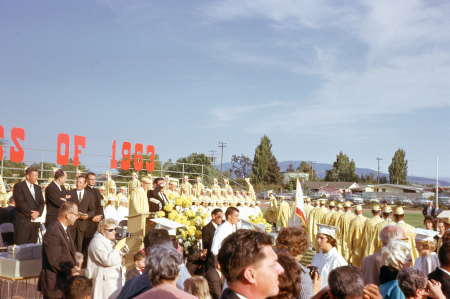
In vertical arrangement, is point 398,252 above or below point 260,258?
below

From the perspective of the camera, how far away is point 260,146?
9144 centimetres

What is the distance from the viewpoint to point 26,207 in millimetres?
8766

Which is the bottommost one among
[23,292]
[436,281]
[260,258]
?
[23,292]

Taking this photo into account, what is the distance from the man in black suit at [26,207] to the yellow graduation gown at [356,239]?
8.29 meters

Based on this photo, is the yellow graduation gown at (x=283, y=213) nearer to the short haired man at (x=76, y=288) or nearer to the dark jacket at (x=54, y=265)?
the dark jacket at (x=54, y=265)

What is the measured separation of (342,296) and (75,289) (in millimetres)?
2435

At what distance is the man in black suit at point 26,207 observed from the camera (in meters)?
8.69

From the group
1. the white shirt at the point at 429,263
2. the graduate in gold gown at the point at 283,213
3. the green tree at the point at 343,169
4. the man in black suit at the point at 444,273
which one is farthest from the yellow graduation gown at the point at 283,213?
the green tree at the point at 343,169

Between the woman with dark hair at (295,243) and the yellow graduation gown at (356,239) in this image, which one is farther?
the yellow graduation gown at (356,239)

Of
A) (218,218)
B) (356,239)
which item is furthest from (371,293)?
(356,239)

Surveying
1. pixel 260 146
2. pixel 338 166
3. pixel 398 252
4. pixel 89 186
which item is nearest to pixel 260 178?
pixel 260 146

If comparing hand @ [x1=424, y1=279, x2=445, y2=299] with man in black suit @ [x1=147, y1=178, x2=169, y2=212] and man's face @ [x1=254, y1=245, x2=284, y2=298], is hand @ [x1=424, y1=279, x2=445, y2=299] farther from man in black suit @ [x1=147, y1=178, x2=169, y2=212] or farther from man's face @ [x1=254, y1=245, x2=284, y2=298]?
man in black suit @ [x1=147, y1=178, x2=169, y2=212]

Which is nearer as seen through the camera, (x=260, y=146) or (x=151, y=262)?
(x=151, y=262)

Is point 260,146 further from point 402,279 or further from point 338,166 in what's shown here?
point 402,279
